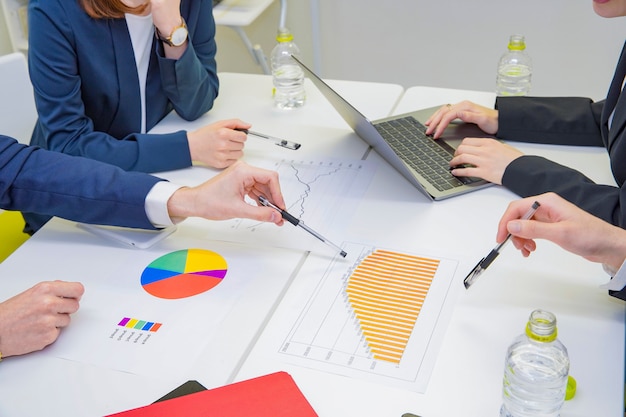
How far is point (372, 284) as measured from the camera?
1.14m

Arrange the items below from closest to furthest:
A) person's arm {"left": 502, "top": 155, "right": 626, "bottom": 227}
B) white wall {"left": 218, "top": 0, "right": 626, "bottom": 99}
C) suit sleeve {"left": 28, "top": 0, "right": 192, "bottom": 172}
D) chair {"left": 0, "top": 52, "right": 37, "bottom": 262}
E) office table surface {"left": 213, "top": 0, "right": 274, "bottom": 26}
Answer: person's arm {"left": 502, "top": 155, "right": 626, "bottom": 227} < suit sleeve {"left": 28, "top": 0, "right": 192, "bottom": 172} < chair {"left": 0, "top": 52, "right": 37, "bottom": 262} < office table surface {"left": 213, "top": 0, "right": 274, "bottom": 26} < white wall {"left": 218, "top": 0, "right": 626, "bottom": 99}

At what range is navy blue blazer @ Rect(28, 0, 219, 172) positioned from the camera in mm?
1505

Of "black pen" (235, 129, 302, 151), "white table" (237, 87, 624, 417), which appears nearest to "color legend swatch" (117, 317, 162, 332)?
"white table" (237, 87, 624, 417)

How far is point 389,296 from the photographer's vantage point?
111 centimetres

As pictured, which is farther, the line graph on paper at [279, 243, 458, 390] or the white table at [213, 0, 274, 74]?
the white table at [213, 0, 274, 74]

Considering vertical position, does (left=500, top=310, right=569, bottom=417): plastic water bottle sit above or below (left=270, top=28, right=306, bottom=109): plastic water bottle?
above

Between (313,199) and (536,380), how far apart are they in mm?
653

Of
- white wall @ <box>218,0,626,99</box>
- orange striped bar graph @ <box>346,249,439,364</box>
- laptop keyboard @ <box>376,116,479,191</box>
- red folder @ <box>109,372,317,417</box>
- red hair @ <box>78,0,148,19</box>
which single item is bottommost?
white wall @ <box>218,0,626,99</box>

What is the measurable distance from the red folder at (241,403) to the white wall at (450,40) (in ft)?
7.95

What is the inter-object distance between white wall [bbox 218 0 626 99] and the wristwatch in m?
1.69

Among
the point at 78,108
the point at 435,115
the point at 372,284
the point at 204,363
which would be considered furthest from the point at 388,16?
the point at 204,363

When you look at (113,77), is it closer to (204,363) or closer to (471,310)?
(204,363)

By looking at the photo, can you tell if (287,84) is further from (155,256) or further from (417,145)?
(155,256)

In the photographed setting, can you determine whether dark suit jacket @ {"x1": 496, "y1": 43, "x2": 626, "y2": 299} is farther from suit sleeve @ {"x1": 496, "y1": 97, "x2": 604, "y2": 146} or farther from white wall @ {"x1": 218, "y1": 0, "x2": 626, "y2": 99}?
white wall @ {"x1": 218, "y1": 0, "x2": 626, "y2": 99}
